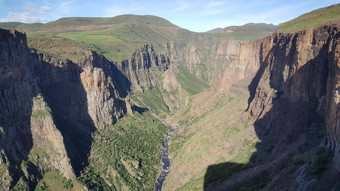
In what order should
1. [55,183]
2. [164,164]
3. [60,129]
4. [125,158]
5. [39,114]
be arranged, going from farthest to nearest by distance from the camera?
[164,164] < [125,158] < [60,129] < [39,114] < [55,183]

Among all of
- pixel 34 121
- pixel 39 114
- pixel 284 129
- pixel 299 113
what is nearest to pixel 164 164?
pixel 39 114

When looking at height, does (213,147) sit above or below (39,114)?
below

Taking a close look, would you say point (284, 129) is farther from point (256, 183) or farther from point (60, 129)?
point (60, 129)

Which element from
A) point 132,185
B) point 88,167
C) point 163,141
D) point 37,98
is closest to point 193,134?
point 163,141

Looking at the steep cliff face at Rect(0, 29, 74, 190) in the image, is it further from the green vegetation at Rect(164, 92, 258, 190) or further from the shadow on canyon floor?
the shadow on canyon floor

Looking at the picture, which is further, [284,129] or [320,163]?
[284,129]

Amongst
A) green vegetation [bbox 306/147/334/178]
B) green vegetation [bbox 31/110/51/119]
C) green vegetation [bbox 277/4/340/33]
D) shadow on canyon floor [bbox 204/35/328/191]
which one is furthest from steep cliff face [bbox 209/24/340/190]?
green vegetation [bbox 31/110/51/119]
